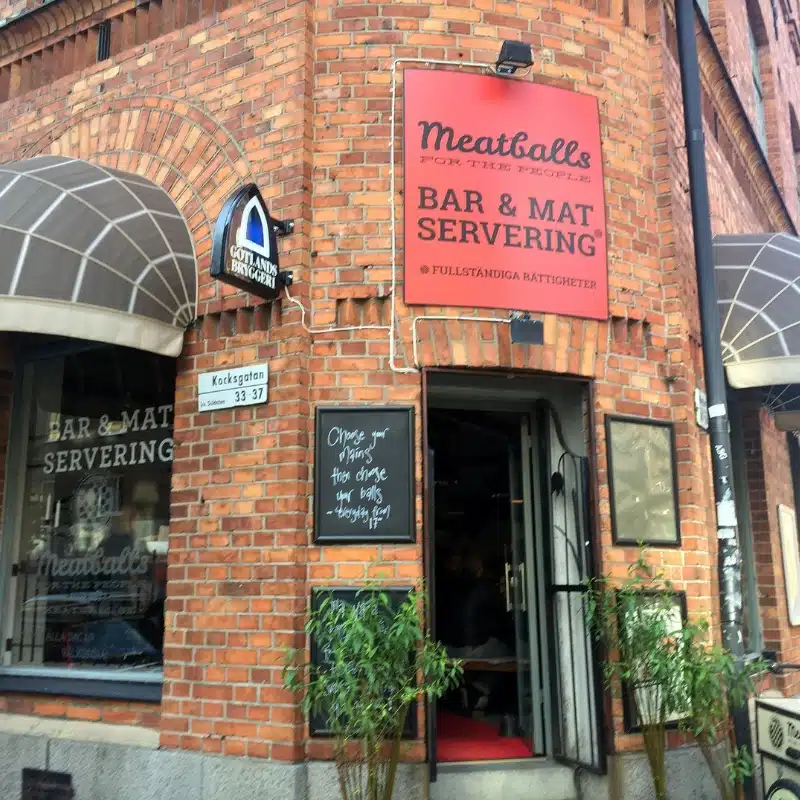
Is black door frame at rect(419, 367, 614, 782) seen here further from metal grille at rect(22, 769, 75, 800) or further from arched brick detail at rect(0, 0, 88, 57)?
arched brick detail at rect(0, 0, 88, 57)

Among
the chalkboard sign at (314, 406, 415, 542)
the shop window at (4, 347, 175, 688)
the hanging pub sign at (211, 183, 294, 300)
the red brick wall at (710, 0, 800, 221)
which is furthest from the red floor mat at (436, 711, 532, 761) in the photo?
the red brick wall at (710, 0, 800, 221)

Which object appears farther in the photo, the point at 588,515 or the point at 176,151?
the point at 176,151

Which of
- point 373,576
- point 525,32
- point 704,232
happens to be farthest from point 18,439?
point 704,232

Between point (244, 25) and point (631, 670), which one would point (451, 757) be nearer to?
point (631, 670)

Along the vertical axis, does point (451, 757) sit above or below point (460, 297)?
below

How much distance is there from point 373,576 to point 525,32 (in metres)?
3.60

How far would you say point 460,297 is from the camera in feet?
16.6

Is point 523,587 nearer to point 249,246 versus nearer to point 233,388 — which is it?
point 233,388

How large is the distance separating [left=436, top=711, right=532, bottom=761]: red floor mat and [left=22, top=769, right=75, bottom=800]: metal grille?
90.8 inches

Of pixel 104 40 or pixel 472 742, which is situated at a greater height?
pixel 104 40

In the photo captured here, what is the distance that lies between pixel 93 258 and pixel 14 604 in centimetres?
282

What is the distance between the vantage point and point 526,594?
5.68 m

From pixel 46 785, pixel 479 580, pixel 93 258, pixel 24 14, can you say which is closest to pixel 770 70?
pixel 479 580

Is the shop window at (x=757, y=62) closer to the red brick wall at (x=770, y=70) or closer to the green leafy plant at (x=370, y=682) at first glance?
the red brick wall at (x=770, y=70)
